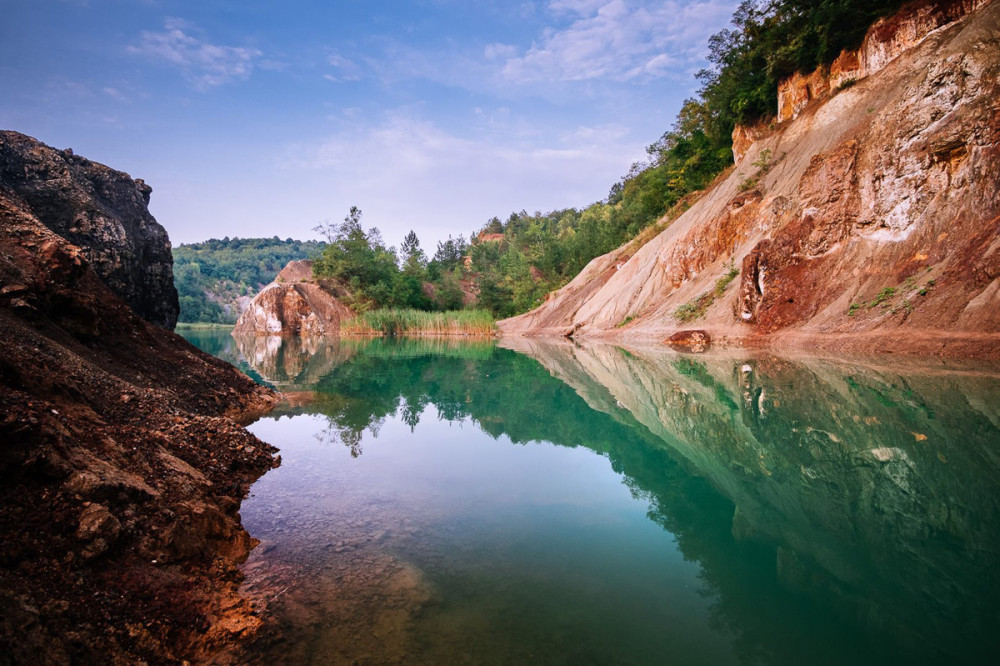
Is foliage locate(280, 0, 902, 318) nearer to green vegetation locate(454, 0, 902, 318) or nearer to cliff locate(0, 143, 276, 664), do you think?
green vegetation locate(454, 0, 902, 318)

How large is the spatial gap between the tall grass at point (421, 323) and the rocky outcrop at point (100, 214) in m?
32.1

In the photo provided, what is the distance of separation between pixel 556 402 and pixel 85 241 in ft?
33.4

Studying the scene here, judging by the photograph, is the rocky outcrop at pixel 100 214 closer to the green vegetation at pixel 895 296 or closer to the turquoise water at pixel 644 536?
the turquoise water at pixel 644 536

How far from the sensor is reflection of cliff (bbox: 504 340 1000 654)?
2.59 m

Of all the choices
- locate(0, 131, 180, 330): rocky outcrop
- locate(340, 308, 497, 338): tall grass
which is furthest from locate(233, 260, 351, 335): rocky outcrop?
locate(0, 131, 180, 330): rocky outcrop

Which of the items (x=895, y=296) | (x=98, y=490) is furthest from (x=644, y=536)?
(x=895, y=296)

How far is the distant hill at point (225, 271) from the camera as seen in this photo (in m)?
92.1

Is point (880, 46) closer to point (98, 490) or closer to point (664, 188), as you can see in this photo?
point (664, 188)

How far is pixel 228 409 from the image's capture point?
779cm

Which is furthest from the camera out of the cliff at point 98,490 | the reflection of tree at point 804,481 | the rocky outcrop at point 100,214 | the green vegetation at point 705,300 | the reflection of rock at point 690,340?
the green vegetation at point 705,300

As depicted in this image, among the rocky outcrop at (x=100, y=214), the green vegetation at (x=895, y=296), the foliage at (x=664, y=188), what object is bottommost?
the green vegetation at (x=895, y=296)

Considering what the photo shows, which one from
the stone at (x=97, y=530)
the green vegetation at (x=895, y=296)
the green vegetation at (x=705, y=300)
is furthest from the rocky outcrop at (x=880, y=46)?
the stone at (x=97, y=530)

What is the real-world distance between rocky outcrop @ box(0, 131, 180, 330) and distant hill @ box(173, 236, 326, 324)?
222ft

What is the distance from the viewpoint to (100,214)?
10.2 metres
